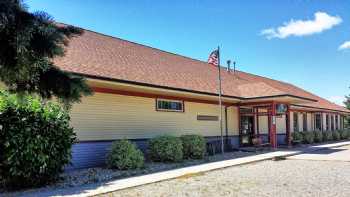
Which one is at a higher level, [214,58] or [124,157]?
[214,58]

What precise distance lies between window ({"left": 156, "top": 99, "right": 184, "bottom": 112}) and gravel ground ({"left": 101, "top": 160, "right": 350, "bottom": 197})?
5.11 m

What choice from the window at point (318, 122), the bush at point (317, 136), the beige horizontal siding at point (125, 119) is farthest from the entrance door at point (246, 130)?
the window at point (318, 122)

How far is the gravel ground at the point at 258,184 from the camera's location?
888 centimetres

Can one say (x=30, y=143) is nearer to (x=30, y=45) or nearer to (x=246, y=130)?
(x=30, y=45)

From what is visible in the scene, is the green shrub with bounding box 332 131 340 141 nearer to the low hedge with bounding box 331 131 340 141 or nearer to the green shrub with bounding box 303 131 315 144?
the low hedge with bounding box 331 131 340 141

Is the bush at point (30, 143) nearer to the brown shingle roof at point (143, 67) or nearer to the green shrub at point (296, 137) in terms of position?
the brown shingle roof at point (143, 67)

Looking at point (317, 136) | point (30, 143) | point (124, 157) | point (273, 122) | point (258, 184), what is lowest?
point (258, 184)

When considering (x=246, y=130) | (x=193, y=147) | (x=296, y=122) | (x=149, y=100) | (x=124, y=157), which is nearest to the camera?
(x=124, y=157)

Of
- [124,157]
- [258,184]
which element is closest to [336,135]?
[124,157]

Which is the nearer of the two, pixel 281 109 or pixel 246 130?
pixel 281 109

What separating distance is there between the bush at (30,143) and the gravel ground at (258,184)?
216 centimetres

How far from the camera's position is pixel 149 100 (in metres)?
16.8

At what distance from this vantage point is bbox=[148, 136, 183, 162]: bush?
49.3 ft

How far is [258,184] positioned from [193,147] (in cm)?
648
